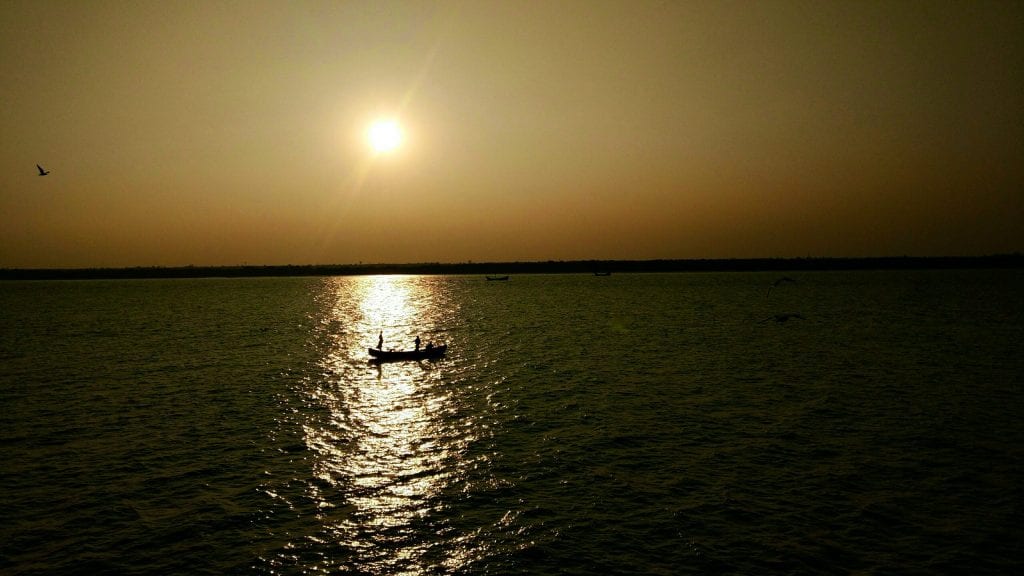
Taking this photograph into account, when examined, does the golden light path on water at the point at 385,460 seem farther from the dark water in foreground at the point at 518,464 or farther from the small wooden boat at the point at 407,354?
the small wooden boat at the point at 407,354

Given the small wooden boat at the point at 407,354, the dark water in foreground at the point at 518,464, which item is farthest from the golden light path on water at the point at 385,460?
the small wooden boat at the point at 407,354

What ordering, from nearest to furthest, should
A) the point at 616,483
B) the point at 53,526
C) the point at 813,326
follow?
the point at 53,526
the point at 616,483
the point at 813,326

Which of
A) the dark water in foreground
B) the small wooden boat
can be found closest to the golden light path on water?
the dark water in foreground

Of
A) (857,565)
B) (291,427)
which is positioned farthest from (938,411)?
(291,427)

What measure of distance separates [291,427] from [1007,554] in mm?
28047

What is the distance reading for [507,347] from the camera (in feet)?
200

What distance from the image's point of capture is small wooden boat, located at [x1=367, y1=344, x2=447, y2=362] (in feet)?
165

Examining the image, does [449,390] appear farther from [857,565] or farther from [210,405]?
[857,565]

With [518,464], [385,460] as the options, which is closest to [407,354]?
[385,460]

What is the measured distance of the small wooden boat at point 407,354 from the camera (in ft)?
165

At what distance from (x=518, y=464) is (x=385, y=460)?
5507mm

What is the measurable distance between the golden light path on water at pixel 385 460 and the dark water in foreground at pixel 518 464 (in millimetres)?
123

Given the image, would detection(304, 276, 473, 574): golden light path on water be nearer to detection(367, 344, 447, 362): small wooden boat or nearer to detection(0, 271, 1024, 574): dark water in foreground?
detection(0, 271, 1024, 574): dark water in foreground

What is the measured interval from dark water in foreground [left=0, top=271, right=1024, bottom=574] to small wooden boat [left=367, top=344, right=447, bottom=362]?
4.70ft
